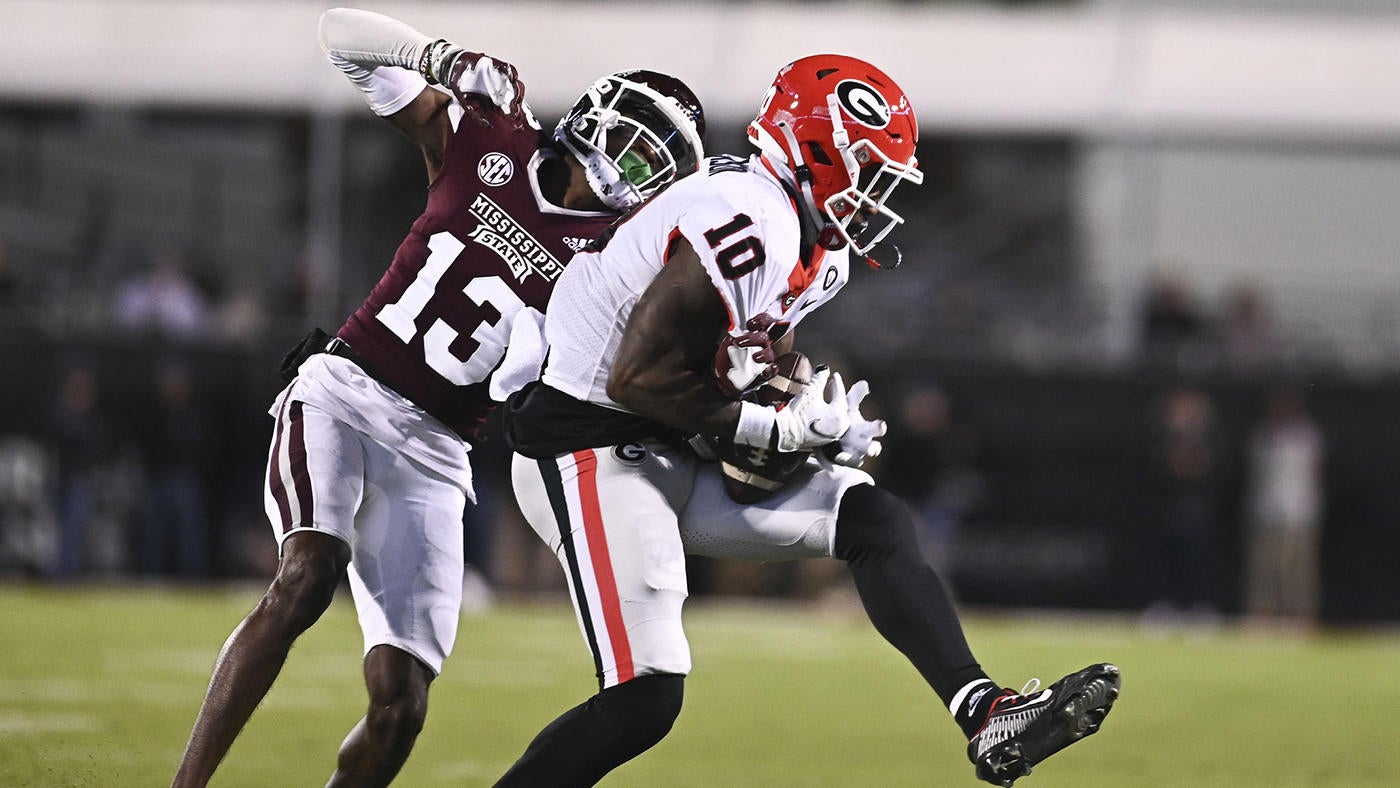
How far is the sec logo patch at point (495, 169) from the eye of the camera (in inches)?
160

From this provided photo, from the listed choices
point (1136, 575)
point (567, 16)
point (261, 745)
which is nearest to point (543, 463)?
point (261, 745)

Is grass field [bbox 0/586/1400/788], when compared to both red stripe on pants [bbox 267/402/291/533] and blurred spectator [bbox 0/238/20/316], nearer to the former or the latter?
red stripe on pants [bbox 267/402/291/533]

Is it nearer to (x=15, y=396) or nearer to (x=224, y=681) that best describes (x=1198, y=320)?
(x=15, y=396)

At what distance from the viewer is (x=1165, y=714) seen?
22.3 feet

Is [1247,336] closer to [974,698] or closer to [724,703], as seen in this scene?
[724,703]

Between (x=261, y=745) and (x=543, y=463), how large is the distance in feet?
7.18

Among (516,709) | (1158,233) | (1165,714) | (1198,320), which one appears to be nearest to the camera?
(516,709)

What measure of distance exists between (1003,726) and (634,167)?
1.45 meters

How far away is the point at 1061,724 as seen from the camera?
310cm

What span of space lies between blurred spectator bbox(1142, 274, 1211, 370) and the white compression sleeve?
8.82 metres

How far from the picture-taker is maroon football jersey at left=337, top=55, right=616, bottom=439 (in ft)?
13.0

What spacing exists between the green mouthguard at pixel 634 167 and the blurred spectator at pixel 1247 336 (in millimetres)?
8813

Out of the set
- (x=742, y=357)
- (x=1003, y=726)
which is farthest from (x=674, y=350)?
(x=1003, y=726)

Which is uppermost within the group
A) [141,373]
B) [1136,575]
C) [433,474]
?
[433,474]
